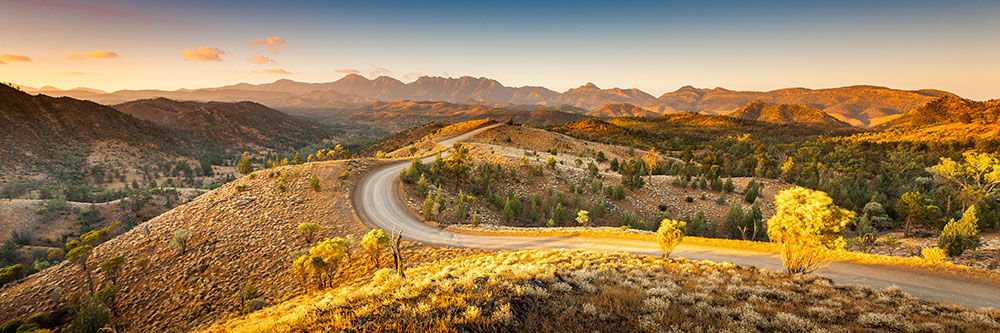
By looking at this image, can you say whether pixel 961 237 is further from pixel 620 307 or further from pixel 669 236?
pixel 620 307

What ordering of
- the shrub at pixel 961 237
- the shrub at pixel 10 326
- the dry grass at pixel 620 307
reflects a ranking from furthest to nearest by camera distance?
1. the shrub at pixel 961 237
2. the shrub at pixel 10 326
3. the dry grass at pixel 620 307

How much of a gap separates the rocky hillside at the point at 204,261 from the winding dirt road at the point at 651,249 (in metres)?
2.80

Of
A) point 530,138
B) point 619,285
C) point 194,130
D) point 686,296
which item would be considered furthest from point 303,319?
point 194,130

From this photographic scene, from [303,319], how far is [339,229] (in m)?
16.8

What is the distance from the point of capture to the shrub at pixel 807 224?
473 inches

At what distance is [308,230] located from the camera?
22.3 m

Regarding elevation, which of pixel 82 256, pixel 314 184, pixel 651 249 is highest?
pixel 314 184

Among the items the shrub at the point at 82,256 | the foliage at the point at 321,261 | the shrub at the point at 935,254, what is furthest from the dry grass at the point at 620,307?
the shrub at the point at 82,256

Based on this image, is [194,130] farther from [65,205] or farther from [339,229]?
[339,229]

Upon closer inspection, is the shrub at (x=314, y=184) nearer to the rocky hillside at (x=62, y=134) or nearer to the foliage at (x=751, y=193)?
the foliage at (x=751, y=193)

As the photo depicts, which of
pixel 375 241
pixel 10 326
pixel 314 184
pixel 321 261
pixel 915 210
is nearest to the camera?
pixel 321 261

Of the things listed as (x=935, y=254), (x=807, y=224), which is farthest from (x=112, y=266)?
(x=935, y=254)

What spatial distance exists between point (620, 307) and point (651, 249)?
1318 centimetres

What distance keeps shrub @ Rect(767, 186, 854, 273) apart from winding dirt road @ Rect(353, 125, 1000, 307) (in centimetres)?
419
